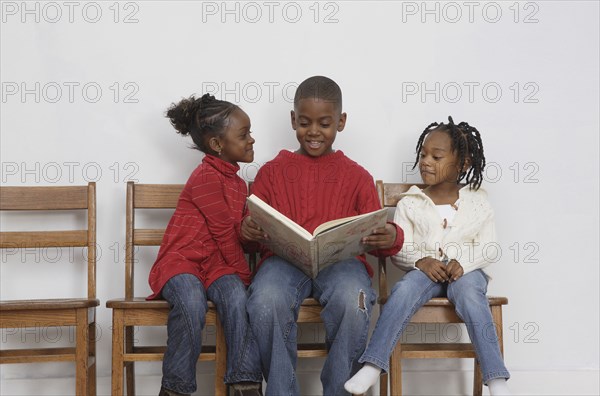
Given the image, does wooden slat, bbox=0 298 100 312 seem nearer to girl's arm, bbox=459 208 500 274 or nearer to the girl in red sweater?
the girl in red sweater

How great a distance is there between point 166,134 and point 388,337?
1209 millimetres

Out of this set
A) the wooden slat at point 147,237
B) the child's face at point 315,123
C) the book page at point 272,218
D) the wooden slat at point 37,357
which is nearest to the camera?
the book page at point 272,218

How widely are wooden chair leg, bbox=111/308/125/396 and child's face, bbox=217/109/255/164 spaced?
25.7 inches

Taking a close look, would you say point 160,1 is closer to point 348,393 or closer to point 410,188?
point 410,188

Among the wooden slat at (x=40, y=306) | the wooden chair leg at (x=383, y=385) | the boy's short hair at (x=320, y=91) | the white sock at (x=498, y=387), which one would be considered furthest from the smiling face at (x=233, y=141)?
the white sock at (x=498, y=387)

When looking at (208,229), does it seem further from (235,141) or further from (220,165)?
(235,141)

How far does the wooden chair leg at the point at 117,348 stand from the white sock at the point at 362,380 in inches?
28.0

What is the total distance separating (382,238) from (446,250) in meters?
0.37

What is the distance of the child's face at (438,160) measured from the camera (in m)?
2.57

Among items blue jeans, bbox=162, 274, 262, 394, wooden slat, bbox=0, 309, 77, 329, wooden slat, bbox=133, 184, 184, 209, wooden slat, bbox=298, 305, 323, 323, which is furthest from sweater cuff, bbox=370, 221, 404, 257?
wooden slat, bbox=0, 309, 77, 329

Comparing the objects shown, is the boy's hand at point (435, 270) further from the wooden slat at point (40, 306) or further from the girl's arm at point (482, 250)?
the wooden slat at point (40, 306)

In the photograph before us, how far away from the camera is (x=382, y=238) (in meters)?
2.23

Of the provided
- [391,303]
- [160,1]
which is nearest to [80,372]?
[391,303]

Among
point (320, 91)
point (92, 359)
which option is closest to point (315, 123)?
point (320, 91)
